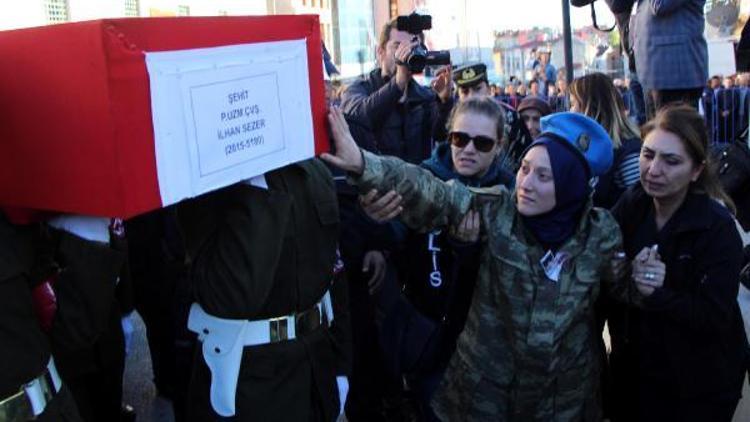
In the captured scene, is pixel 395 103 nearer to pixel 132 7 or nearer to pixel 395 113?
pixel 395 113

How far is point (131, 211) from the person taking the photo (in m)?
1.38

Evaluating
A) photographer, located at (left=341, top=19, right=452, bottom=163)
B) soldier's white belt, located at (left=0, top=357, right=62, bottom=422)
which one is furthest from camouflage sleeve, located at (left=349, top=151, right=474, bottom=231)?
photographer, located at (left=341, top=19, right=452, bottom=163)

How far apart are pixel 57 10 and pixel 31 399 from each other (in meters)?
11.1

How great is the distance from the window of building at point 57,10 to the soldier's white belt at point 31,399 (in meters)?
10.5

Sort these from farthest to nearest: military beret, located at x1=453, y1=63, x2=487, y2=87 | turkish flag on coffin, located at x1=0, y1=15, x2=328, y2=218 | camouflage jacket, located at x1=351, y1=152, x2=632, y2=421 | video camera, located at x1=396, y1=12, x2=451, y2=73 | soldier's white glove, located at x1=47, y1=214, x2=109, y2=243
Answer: military beret, located at x1=453, y1=63, x2=487, y2=87, video camera, located at x1=396, y1=12, x2=451, y2=73, camouflage jacket, located at x1=351, y1=152, x2=632, y2=421, soldier's white glove, located at x1=47, y1=214, x2=109, y2=243, turkish flag on coffin, located at x1=0, y1=15, x2=328, y2=218

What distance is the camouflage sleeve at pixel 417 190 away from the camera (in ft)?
6.32

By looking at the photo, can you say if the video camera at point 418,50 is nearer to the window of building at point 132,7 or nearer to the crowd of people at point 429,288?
the crowd of people at point 429,288

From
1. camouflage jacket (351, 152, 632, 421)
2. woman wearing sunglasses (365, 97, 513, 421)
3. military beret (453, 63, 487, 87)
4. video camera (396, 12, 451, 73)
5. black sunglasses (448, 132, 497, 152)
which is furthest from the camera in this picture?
military beret (453, 63, 487, 87)

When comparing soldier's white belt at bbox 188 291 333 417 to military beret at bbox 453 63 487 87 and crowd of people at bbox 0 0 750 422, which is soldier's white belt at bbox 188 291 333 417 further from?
military beret at bbox 453 63 487 87

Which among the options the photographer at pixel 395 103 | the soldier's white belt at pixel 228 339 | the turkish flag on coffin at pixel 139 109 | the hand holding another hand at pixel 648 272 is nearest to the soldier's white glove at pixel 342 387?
the soldier's white belt at pixel 228 339

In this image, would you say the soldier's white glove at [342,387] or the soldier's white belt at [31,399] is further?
the soldier's white glove at [342,387]

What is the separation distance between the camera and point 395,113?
380 cm

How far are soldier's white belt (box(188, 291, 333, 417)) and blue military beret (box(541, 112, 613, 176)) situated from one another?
1020 mm

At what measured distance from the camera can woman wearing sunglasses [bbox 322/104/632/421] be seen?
2150 millimetres
